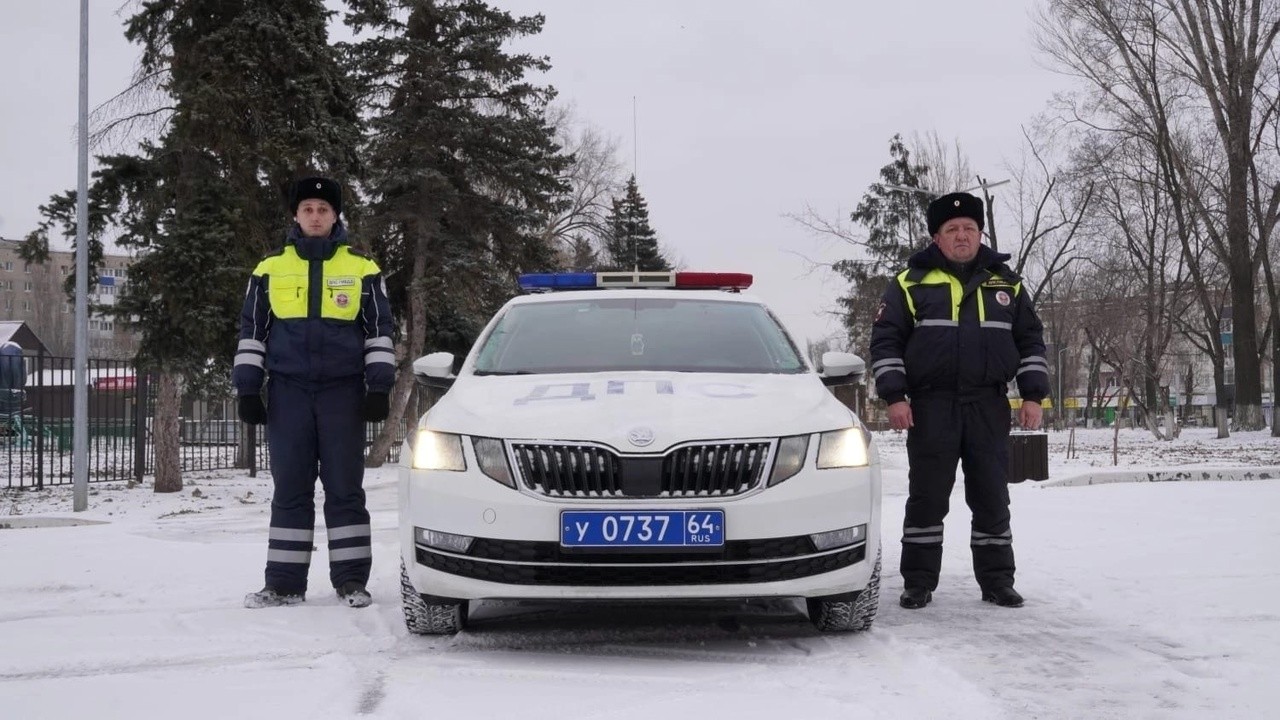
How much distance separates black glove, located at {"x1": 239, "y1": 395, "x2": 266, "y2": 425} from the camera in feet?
18.9

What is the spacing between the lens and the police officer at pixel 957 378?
5734 mm

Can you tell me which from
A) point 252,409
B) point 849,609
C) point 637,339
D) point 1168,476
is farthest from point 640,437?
point 1168,476

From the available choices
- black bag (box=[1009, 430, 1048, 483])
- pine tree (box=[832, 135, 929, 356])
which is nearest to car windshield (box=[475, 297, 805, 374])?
black bag (box=[1009, 430, 1048, 483])

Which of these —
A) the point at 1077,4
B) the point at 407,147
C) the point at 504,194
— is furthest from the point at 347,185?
the point at 1077,4

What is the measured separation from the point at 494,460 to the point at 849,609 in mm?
1562

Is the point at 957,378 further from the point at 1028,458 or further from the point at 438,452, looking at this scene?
the point at 1028,458

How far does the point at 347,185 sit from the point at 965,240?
12046 mm

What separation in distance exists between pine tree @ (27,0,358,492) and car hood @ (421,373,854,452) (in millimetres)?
10140

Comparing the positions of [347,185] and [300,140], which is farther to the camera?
[347,185]

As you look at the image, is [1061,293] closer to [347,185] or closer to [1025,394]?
[347,185]

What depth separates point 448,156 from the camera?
78.8ft

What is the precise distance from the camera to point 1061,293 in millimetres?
56000

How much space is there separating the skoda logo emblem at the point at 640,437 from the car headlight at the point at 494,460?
46cm

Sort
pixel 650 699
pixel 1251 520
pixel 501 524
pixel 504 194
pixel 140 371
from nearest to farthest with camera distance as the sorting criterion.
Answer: pixel 650 699
pixel 501 524
pixel 1251 520
pixel 140 371
pixel 504 194
